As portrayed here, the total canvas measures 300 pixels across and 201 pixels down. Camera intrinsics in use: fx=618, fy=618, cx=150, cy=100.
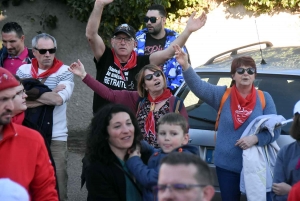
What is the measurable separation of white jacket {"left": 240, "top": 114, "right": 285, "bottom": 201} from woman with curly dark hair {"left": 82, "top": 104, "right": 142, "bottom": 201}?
120 centimetres

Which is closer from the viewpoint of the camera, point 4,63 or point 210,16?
point 4,63

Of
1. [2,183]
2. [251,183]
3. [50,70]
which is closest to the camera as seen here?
[2,183]

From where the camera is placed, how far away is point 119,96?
217 inches

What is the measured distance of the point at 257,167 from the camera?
513 cm

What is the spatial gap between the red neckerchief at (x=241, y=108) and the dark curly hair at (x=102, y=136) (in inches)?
47.7

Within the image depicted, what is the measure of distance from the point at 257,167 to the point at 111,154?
1487 mm

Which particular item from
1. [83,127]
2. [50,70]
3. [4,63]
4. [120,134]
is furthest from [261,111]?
[83,127]

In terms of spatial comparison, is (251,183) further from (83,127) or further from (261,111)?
(83,127)

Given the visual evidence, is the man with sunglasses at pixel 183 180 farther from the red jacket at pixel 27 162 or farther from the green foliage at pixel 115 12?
the green foliage at pixel 115 12

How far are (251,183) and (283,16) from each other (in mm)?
7255

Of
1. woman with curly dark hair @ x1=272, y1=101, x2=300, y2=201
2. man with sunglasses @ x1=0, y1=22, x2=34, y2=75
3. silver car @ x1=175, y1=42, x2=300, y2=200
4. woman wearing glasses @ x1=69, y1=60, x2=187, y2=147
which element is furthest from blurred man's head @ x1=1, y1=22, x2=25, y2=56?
woman with curly dark hair @ x1=272, y1=101, x2=300, y2=201

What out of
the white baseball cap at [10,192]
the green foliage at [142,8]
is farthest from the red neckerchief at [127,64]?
the green foliage at [142,8]

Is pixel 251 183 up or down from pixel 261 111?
down

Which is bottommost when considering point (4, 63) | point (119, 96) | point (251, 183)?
point (251, 183)
